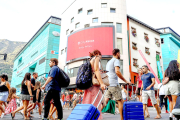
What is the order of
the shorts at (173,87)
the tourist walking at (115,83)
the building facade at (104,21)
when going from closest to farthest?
the tourist walking at (115,83) < the shorts at (173,87) < the building facade at (104,21)

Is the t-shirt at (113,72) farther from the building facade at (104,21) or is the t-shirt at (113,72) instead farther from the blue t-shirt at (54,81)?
the building facade at (104,21)

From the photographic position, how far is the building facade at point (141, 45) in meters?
25.4

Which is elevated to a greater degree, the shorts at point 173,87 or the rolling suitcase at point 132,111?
the shorts at point 173,87

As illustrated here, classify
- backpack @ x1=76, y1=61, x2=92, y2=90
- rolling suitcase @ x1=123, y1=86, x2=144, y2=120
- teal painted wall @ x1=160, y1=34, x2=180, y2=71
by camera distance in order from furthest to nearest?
1. teal painted wall @ x1=160, y1=34, x2=180, y2=71
2. rolling suitcase @ x1=123, y1=86, x2=144, y2=120
3. backpack @ x1=76, y1=61, x2=92, y2=90

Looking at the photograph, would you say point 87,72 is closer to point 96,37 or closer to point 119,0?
A: point 96,37

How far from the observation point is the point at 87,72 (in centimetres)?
322

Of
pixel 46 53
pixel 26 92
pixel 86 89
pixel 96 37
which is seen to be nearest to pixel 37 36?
pixel 46 53

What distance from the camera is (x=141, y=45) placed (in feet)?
90.3

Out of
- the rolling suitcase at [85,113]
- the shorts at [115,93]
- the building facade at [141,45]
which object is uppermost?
the building facade at [141,45]

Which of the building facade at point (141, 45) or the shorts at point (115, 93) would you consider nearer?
the shorts at point (115, 93)

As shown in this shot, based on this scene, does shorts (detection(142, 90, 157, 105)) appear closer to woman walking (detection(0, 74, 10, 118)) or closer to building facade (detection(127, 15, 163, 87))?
woman walking (detection(0, 74, 10, 118))

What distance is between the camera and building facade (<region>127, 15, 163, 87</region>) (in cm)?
2535

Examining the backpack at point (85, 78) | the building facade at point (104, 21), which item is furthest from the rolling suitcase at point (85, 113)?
the building facade at point (104, 21)

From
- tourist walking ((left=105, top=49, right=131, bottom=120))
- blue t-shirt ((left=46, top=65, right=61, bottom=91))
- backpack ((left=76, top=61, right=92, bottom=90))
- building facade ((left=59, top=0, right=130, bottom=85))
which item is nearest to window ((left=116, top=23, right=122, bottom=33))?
building facade ((left=59, top=0, right=130, bottom=85))
